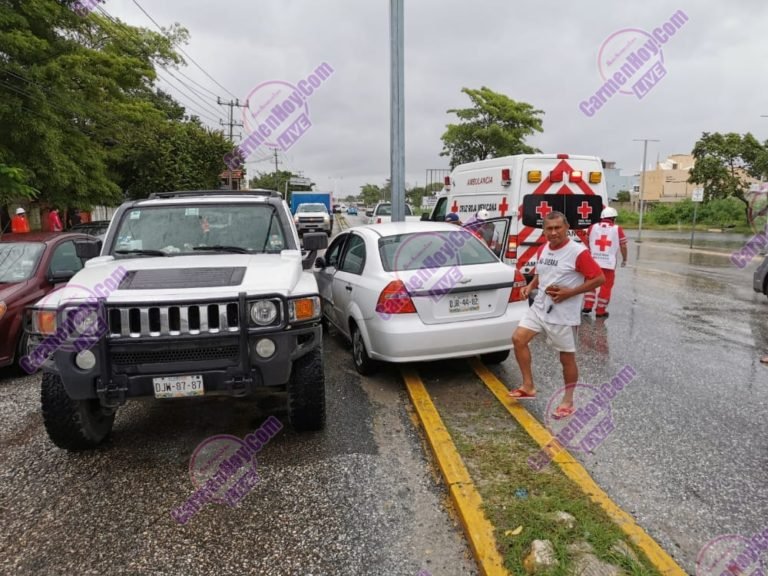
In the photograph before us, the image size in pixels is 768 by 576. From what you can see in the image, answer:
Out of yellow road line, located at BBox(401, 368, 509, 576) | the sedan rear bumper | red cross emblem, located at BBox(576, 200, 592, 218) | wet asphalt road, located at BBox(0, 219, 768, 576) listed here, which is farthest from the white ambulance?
yellow road line, located at BBox(401, 368, 509, 576)

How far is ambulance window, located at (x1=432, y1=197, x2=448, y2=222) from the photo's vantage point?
36.9 ft

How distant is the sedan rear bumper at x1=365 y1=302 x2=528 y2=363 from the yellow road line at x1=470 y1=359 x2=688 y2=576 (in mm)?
422

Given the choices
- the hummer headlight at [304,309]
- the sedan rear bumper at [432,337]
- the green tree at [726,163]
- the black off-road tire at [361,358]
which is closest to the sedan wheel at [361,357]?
the black off-road tire at [361,358]

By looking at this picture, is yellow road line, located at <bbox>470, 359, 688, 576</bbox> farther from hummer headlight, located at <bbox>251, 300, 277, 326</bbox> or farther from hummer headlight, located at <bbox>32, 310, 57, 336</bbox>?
hummer headlight, located at <bbox>32, 310, 57, 336</bbox>

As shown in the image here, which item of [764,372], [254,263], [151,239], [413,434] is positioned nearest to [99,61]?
[151,239]

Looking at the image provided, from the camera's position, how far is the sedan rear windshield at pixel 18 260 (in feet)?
18.9

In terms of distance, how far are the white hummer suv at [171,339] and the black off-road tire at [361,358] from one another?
1355 millimetres

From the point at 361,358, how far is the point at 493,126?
29260 millimetres

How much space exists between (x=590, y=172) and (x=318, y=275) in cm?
468

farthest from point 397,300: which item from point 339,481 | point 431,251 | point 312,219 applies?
point 312,219

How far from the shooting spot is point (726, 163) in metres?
34.2

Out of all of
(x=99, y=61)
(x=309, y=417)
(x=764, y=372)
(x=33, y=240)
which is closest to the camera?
(x=309, y=417)

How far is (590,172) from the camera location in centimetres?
839

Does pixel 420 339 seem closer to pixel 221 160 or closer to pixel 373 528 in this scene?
pixel 373 528
